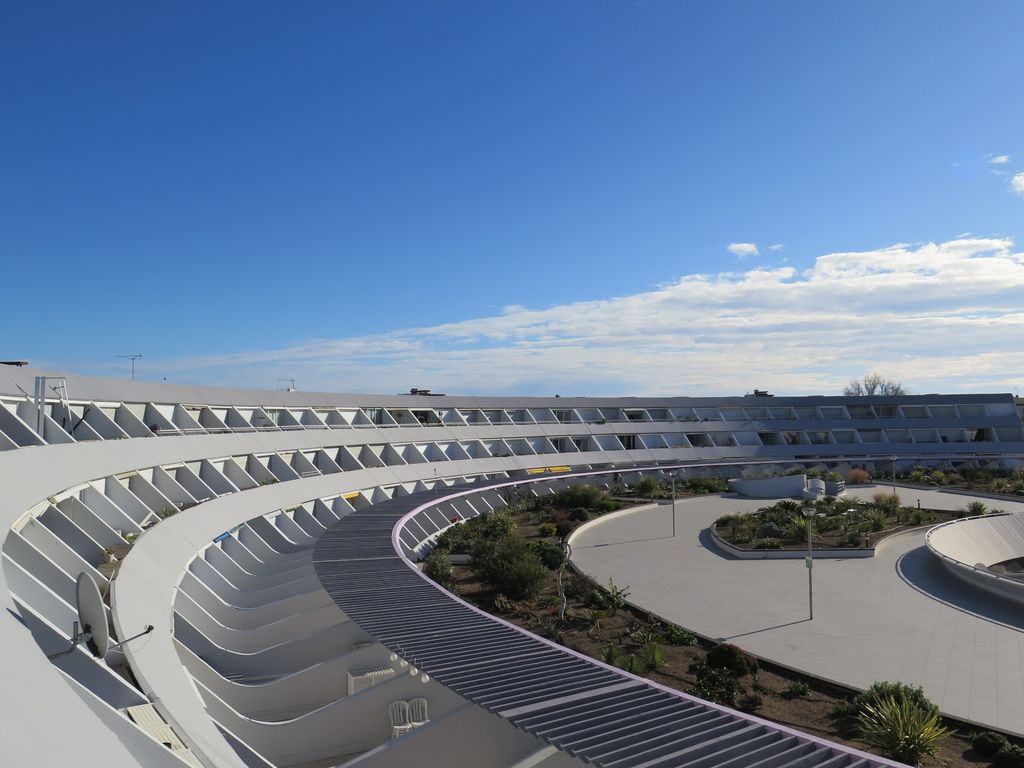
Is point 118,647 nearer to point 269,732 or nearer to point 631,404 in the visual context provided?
point 269,732

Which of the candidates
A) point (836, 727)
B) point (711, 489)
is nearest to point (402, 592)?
point (836, 727)

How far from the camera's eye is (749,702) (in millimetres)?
15773

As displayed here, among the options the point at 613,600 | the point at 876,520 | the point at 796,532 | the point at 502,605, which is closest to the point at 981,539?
the point at 876,520

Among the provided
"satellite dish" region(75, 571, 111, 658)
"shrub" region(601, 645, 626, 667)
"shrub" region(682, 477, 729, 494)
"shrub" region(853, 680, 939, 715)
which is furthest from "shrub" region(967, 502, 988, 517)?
"satellite dish" region(75, 571, 111, 658)

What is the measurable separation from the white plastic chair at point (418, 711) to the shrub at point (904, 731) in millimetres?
7974

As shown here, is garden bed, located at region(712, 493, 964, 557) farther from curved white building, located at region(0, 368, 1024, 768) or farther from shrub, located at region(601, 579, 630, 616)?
curved white building, located at region(0, 368, 1024, 768)

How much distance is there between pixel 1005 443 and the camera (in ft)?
230

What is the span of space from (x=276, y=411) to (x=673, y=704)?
3458 cm

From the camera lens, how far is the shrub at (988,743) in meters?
13.2

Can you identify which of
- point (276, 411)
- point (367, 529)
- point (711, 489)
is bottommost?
point (711, 489)

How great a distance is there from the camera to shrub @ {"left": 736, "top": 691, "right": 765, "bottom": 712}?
15562 millimetres

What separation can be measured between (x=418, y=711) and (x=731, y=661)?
755cm

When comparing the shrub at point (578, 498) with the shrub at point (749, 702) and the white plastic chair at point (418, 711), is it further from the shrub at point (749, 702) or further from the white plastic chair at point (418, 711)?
the white plastic chair at point (418, 711)

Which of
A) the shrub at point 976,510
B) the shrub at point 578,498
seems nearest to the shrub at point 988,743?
the shrub at point 976,510
